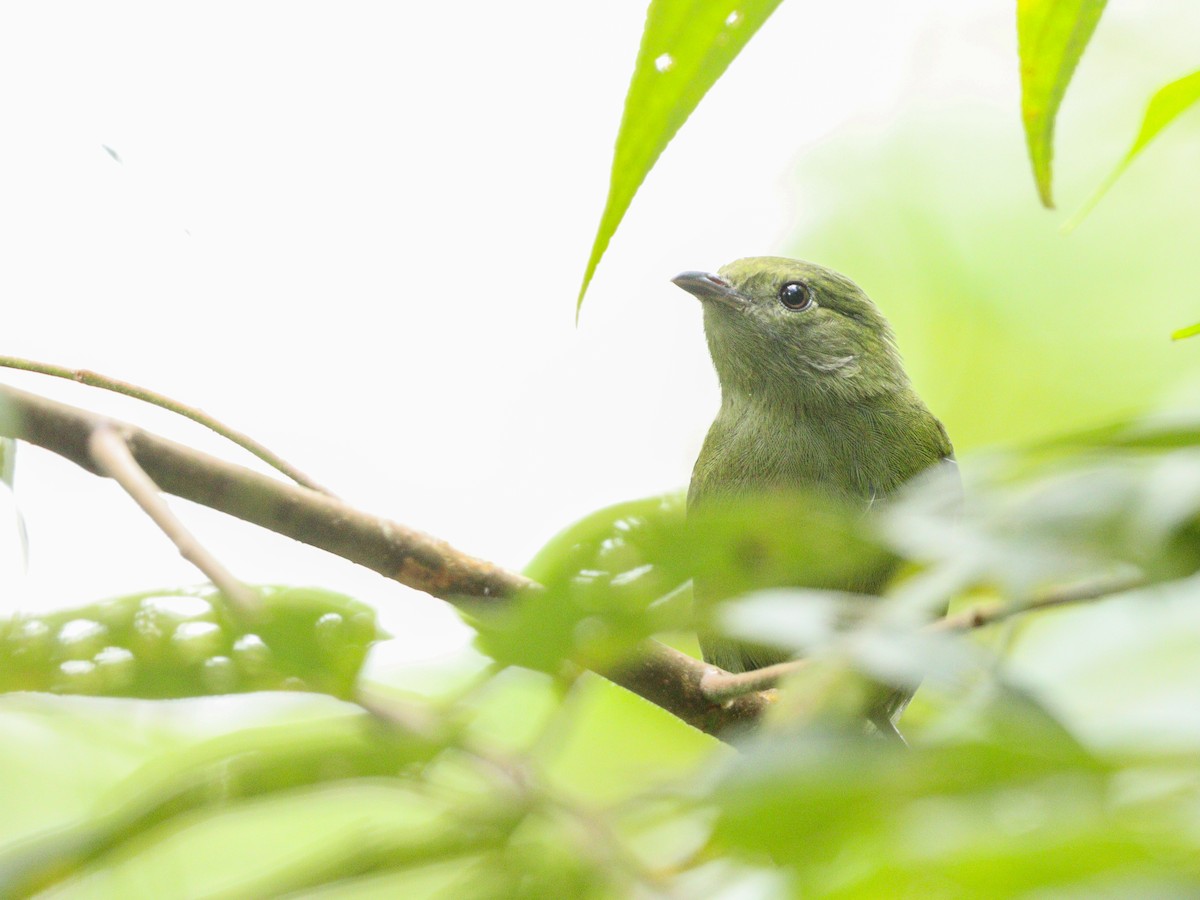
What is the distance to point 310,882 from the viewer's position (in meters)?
1.00

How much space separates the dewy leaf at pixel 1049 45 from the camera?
145 centimetres

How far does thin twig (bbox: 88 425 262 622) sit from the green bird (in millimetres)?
3062

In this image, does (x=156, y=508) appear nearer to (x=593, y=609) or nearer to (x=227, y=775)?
(x=227, y=775)

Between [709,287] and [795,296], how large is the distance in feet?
1.33

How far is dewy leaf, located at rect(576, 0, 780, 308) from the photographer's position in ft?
4.51

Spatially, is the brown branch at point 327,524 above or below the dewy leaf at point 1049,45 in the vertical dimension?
below

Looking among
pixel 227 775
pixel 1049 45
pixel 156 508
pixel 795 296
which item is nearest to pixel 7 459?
pixel 156 508

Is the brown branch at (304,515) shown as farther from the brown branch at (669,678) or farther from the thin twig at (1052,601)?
the thin twig at (1052,601)

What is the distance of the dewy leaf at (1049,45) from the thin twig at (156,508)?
1096mm

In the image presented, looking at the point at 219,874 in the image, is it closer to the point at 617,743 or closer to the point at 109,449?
the point at 617,743

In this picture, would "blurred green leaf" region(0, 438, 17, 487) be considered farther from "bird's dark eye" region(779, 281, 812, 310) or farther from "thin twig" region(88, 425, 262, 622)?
"bird's dark eye" region(779, 281, 812, 310)

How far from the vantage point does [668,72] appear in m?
1.40

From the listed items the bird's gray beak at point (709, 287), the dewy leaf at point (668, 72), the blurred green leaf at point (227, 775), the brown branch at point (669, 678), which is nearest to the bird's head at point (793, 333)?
the bird's gray beak at point (709, 287)

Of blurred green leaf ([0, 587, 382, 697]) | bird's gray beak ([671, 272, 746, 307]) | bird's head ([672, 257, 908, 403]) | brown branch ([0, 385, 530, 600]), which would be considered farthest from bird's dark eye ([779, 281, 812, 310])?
blurred green leaf ([0, 587, 382, 697])
